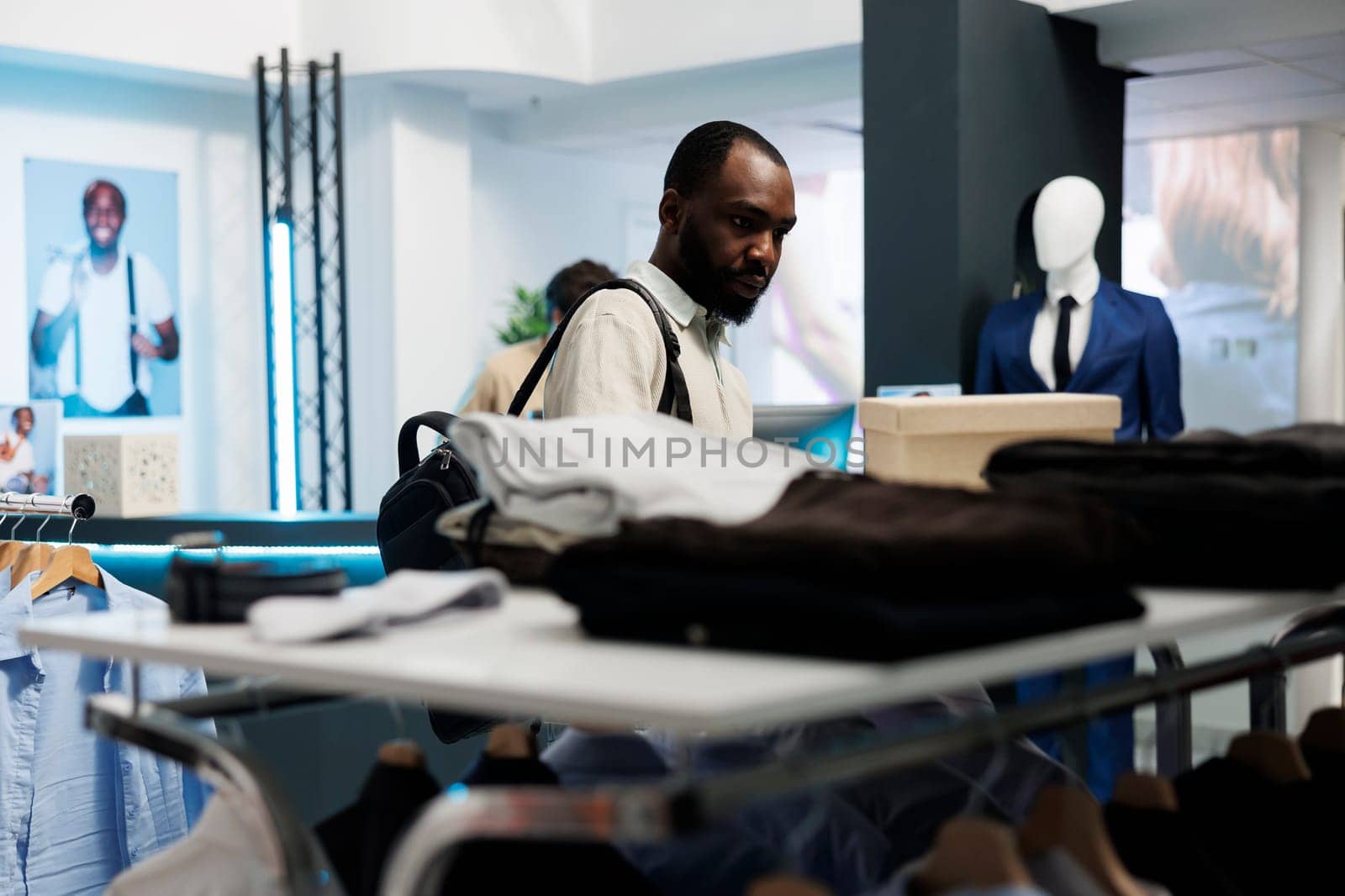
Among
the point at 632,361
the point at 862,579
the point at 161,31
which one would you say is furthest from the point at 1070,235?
the point at 161,31

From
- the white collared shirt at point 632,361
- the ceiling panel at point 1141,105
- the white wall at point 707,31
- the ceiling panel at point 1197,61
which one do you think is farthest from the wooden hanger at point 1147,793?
the ceiling panel at point 1141,105

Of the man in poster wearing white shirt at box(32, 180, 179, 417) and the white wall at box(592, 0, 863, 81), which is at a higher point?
the white wall at box(592, 0, 863, 81)

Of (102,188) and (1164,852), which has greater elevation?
(102,188)

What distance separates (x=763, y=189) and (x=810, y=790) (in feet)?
3.12

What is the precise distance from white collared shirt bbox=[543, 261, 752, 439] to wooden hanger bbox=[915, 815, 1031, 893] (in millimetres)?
897

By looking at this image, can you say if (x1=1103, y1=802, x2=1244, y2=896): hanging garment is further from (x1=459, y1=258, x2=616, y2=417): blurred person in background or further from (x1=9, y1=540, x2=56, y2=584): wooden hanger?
(x1=459, y1=258, x2=616, y2=417): blurred person in background

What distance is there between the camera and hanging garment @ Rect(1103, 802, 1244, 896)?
3.71ft

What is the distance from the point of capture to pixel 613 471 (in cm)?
114

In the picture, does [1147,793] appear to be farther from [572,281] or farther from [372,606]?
[572,281]

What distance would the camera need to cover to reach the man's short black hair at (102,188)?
682 cm

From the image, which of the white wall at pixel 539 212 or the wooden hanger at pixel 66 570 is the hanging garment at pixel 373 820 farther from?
the white wall at pixel 539 212

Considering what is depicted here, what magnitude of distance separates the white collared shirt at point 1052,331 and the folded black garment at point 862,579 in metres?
3.39

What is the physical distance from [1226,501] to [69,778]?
2108 millimetres

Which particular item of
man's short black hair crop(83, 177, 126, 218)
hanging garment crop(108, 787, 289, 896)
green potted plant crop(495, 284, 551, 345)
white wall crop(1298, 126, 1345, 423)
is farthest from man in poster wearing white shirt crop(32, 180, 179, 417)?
hanging garment crop(108, 787, 289, 896)
